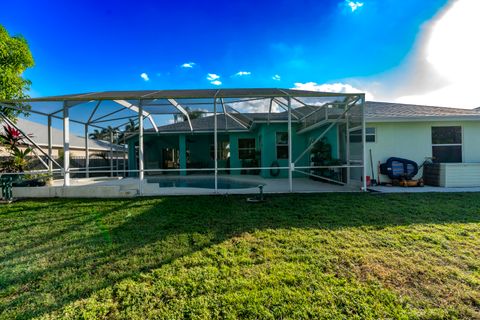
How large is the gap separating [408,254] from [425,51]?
→ 10.6 meters

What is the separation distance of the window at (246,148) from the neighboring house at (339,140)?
6 cm

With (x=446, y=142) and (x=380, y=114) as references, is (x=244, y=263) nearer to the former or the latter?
(x=380, y=114)

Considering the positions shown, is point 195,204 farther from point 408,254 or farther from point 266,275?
point 408,254

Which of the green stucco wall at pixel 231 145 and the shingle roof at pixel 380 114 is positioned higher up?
the shingle roof at pixel 380 114

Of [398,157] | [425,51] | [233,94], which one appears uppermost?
[425,51]

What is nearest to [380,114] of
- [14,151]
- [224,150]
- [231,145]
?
[231,145]

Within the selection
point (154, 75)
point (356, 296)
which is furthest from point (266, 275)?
point (154, 75)

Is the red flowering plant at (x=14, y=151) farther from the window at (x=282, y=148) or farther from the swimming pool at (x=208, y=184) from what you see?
the window at (x=282, y=148)

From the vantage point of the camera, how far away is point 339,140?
9.59m

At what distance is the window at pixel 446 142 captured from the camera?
879 cm

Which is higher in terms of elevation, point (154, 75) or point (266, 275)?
point (154, 75)

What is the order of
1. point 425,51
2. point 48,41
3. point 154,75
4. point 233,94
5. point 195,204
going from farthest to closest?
1. point 154,75
2. point 48,41
3. point 425,51
4. point 233,94
5. point 195,204

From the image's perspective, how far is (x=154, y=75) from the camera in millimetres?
16172

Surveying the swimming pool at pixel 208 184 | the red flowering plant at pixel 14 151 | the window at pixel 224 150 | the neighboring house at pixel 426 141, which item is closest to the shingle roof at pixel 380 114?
the neighboring house at pixel 426 141
